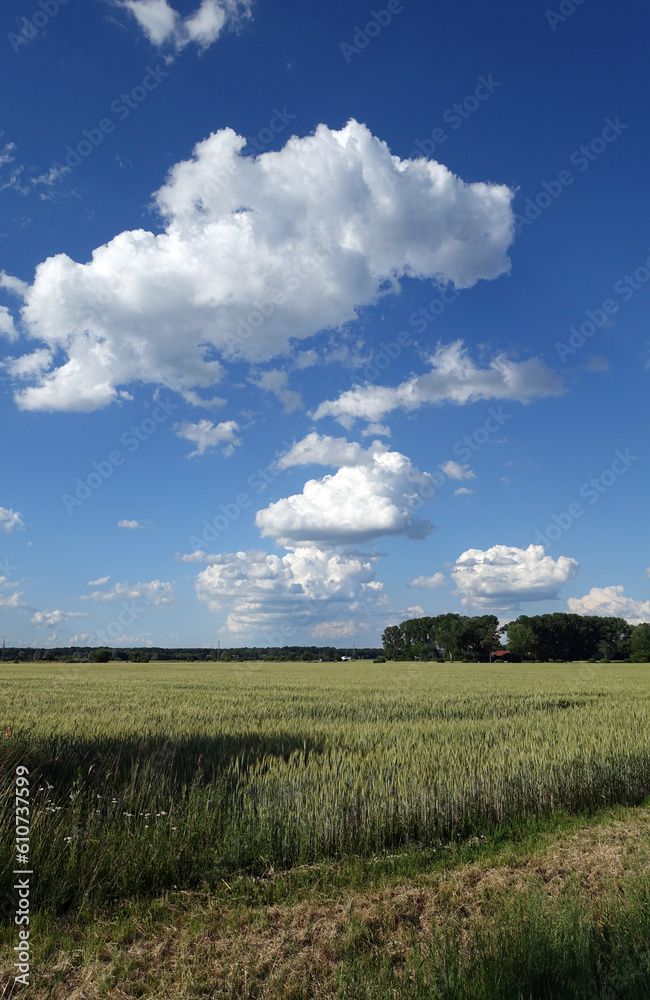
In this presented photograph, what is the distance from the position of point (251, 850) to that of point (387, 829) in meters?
1.88

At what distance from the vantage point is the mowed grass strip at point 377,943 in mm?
4086

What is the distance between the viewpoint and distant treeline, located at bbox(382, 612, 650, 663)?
147125mm

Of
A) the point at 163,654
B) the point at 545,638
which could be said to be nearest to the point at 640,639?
the point at 545,638

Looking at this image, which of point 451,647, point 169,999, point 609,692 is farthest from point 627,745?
point 451,647

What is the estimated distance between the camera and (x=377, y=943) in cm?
482

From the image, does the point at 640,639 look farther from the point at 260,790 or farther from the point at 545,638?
the point at 260,790

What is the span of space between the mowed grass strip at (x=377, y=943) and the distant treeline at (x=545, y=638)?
151 metres

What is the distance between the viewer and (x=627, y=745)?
11.0 meters

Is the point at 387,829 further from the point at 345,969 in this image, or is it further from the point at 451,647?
the point at 451,647

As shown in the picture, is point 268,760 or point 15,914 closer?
point 15,914

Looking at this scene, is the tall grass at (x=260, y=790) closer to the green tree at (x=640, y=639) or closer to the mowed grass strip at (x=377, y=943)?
the mowed grass strip at (x=377, y=943)

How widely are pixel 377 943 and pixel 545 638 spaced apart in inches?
6290

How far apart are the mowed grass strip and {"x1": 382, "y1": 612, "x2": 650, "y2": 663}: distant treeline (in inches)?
5925

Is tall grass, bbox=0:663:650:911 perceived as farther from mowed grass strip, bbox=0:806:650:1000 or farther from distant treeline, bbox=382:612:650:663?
distant treeline, bbox=382:612:650:663
